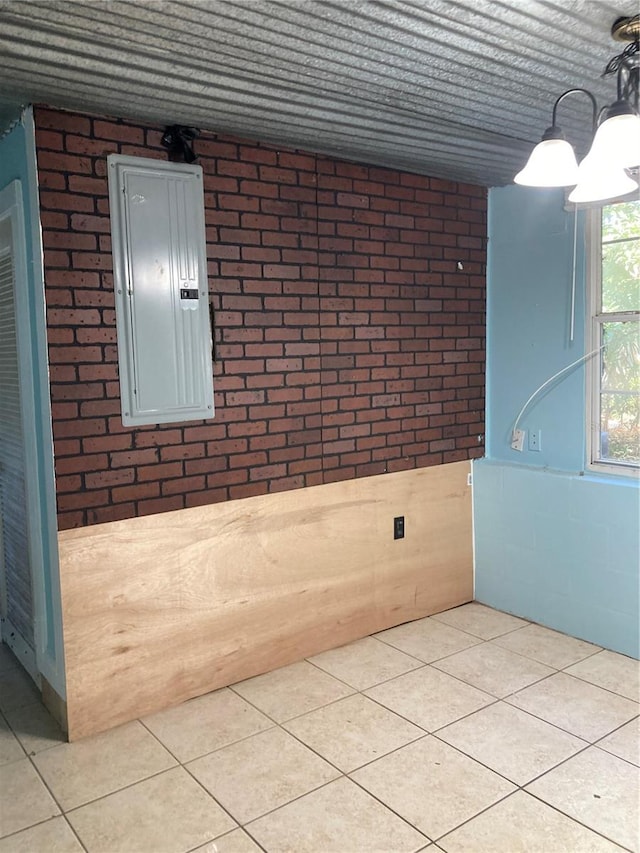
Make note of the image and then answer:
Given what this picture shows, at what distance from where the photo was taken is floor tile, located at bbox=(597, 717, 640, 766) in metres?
2.60

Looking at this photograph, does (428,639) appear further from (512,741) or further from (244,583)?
(244,583)

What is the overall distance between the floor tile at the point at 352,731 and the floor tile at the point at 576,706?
22.4 inches

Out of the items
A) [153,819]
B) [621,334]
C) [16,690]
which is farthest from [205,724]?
[621,334]

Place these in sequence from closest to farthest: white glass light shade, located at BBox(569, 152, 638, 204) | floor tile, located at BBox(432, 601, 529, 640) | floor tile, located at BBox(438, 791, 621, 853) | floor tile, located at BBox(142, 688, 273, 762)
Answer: white glass light shade, located at BBox(569, 152, 638, 204), floor tile, located at BBox(438, 791, 621, 853), floor tile, located at BBox(142, 688, 273, 762), floor tile, located at BBox(432, 601, 529, 640)

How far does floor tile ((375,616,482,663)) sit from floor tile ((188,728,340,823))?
998 millimetres

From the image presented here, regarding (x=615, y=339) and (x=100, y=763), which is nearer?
(x=100, y=763)

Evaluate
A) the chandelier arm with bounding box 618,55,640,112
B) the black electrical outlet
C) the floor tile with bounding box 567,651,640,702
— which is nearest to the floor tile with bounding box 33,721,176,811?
the black electrical outlet

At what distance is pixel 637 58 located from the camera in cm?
225

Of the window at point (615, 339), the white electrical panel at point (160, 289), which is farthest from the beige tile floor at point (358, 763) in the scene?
the white electrical panel at point (160, 289)

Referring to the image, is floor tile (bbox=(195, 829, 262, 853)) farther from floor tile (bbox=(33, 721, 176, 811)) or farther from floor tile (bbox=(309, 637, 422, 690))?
floor tile (bbox=(309, 637, 422, 690))

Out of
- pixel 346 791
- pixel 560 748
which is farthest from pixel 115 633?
pixel 560 748

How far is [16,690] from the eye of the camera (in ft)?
10.4

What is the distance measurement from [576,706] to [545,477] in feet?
4.09

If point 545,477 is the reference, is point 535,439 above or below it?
above
